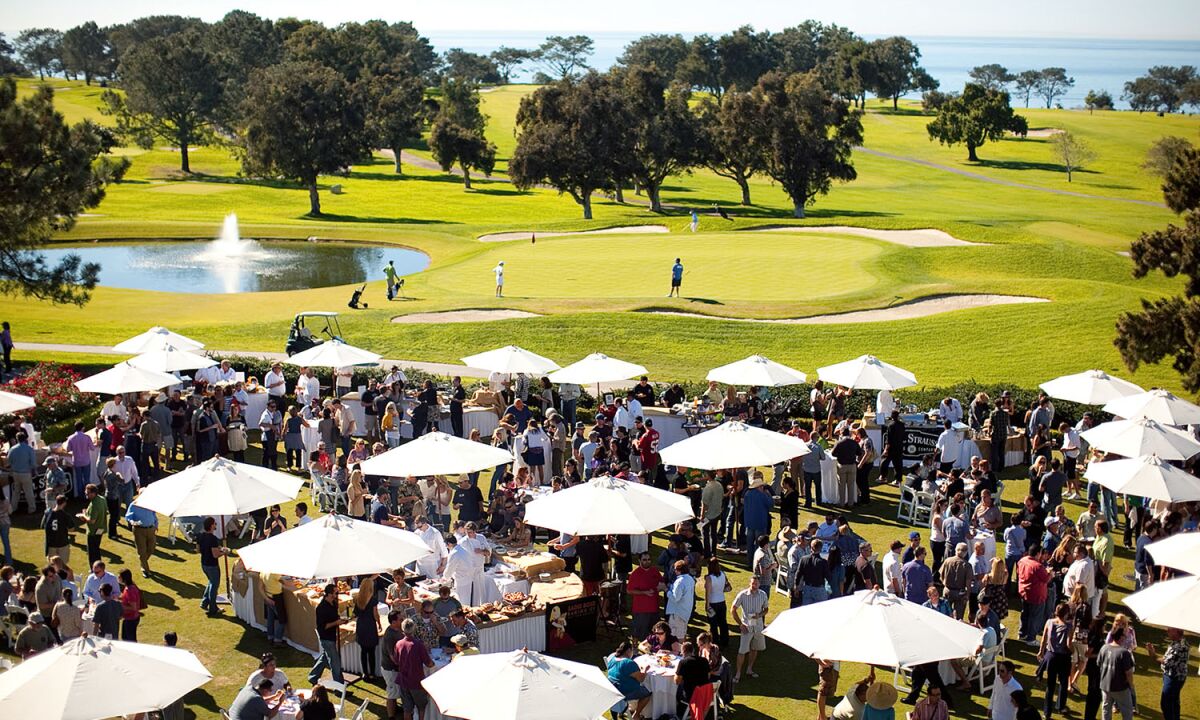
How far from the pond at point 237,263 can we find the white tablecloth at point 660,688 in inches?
1571

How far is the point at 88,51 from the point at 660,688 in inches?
7428

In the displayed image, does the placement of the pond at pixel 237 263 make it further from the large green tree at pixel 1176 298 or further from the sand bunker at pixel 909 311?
the large green tree at pixel 1176 298

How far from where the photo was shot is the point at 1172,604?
1301 cm

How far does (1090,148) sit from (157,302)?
10463 cm

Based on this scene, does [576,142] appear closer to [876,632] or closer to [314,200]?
[314,200]

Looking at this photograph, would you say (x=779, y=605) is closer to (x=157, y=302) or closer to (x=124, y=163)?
(x=124, y=163)

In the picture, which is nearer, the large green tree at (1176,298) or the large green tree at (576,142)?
the large green tree at (1176,298)

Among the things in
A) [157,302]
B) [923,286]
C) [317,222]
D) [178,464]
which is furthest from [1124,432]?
[317,222]

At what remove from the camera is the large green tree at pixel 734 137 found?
8206 centimetres

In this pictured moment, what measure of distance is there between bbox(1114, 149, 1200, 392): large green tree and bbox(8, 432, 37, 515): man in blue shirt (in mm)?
24990

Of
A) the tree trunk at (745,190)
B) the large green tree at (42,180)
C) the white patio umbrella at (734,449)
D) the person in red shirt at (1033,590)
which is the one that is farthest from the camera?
the tree trunk at (745,190)

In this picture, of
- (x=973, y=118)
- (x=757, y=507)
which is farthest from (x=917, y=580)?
(x=973, y=118)

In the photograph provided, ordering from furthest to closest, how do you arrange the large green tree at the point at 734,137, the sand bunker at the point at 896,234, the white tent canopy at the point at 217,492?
the large green tree at the point at 734,137, the sand bunker at the point at 896,234, the white tent canopy at the point at 217,492

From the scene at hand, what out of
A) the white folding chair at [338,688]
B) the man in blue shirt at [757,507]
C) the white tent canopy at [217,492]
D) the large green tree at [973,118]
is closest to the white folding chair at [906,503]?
the man in blue shirt at [757,507]
